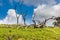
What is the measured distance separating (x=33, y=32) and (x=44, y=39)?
13.2 ft

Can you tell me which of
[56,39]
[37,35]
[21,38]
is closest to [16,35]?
[21,38]

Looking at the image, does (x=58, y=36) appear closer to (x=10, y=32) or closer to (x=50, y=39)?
(x=50, y=39)

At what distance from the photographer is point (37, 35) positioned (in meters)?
33.0

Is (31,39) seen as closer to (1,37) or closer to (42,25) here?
(1,37)

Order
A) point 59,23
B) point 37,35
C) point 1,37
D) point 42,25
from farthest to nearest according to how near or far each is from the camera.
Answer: point 59,23
point 42,25
point 37,35
point 1,37

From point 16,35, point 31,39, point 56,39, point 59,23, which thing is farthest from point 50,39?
point 59,23

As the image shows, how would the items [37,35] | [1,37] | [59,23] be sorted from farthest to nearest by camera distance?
[59,23] < [37,35] < [1,37]

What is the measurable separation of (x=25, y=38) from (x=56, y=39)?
5.05 metres

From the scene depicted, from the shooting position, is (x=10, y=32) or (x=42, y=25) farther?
(x=42, y=25)

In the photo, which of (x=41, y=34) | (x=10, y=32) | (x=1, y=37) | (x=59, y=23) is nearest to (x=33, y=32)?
(x=41, y=34)

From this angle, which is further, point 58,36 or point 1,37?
point 58,36

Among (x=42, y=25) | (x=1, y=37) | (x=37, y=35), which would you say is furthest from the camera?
(x=42, y=25)

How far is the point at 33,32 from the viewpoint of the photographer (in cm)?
3497

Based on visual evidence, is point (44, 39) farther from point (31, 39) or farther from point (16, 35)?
point (16, 35)
